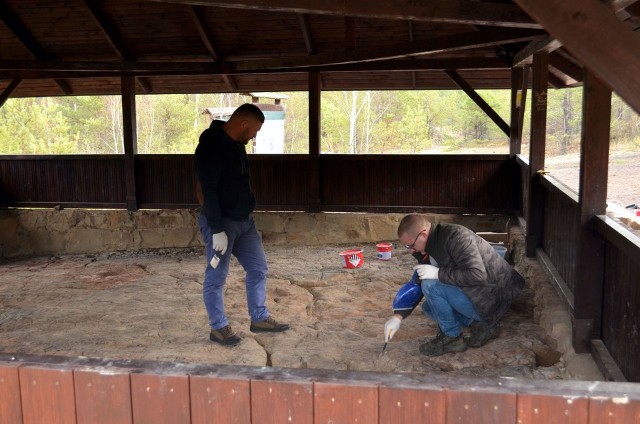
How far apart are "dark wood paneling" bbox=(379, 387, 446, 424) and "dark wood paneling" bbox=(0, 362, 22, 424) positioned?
93 cm

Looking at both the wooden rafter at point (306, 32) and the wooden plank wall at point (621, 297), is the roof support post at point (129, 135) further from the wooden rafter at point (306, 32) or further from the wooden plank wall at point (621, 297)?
the wooden plank wall at point (621, 297)

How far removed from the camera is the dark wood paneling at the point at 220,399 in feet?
4.83

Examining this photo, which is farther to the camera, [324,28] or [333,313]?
[324,28]

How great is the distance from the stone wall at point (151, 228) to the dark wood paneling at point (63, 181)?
7.9 inches

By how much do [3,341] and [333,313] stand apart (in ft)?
8.85

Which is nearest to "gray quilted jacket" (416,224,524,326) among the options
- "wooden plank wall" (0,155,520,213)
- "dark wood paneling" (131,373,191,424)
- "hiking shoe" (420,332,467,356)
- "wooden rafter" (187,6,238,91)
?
"hiking shoe" (420,332,467,356)

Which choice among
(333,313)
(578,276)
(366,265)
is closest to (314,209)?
(366,265)

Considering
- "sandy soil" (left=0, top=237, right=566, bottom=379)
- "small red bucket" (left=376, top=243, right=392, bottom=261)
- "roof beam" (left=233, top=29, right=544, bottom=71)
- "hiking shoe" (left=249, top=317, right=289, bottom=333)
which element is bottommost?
"sandy soil" (left=0, top=237, right=566, bottom=379)

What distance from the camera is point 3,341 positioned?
192 inches

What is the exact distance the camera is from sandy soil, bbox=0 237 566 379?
164 inches

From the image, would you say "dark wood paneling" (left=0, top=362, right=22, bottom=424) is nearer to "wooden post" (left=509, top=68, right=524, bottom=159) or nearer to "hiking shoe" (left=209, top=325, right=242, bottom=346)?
"hiking shoe" (left=209, top=325, right=242, bottom=346)

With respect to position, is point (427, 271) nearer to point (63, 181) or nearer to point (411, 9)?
point (411, 9)

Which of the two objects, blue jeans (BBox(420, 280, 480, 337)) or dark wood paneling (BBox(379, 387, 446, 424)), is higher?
dark wood paneling (BBox(379, 387, 446, 424))

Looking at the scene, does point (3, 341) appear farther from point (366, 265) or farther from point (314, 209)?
point (314, 209)
